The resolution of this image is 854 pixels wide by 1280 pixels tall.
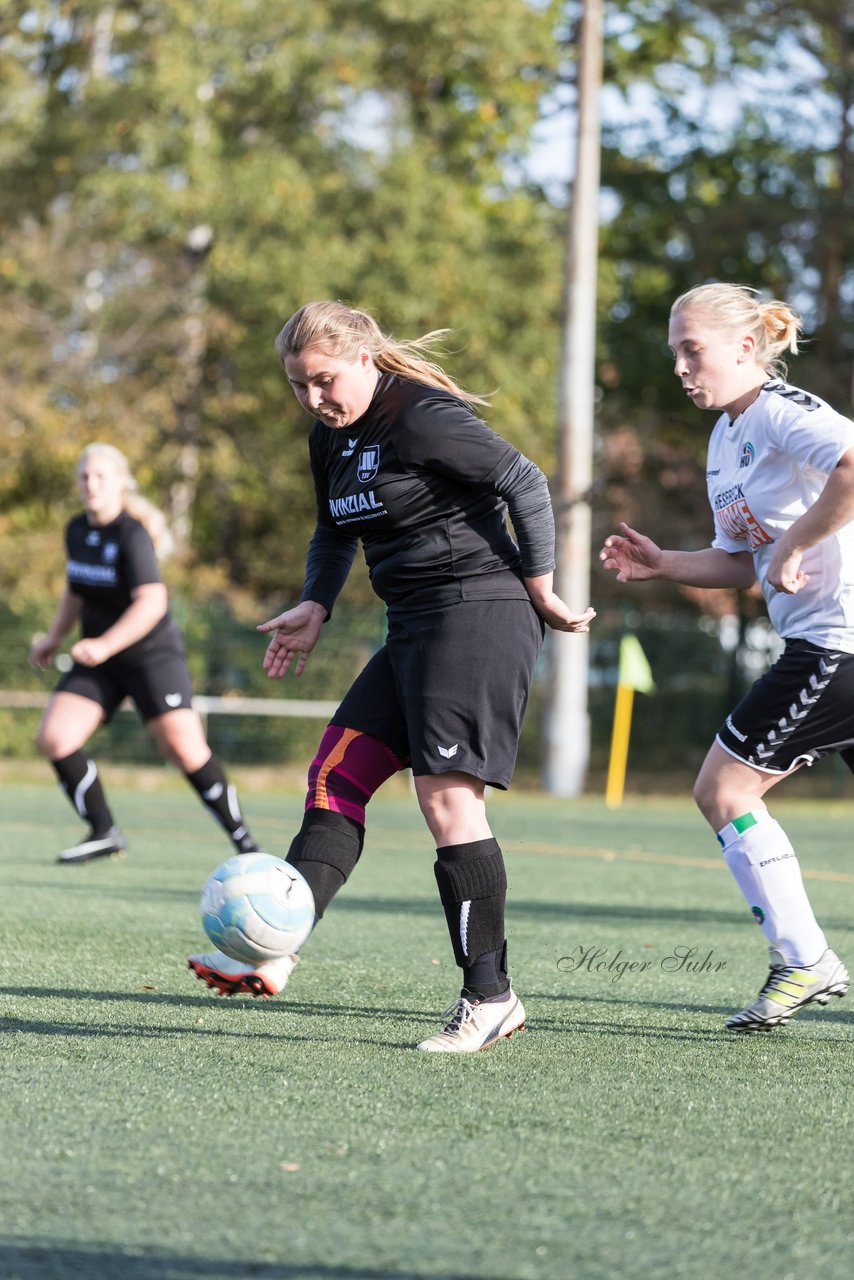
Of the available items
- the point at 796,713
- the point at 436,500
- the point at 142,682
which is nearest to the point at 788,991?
the point at 796,713

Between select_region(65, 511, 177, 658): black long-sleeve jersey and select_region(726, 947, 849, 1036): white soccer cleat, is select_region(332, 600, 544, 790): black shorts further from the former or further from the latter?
select_region(65, 511, 177, 658): black long-sleeve jersey

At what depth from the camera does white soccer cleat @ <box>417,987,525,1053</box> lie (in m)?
4.05

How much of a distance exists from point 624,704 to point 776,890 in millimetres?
18036

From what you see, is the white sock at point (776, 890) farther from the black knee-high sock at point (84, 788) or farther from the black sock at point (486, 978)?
the black knee-high sock at point (84, 788)

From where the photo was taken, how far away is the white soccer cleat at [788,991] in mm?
4402

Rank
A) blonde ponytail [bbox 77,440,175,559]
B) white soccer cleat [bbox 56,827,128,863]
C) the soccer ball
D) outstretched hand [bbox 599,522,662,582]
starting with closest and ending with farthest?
the soccer ball < outstretched hand [bbox 599,522,662,582] < blonde ponytail [bbox 77,440,175,559] < white soccer cleat [bbox 56,827,128,863]

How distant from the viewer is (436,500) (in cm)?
419

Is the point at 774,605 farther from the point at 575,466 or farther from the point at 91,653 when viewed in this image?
the point at 575,466

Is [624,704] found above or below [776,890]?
below

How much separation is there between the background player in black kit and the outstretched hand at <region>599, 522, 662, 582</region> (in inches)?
148

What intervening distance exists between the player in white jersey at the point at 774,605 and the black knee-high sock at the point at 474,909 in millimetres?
671

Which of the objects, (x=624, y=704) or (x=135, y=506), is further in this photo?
(x=624, y=704)

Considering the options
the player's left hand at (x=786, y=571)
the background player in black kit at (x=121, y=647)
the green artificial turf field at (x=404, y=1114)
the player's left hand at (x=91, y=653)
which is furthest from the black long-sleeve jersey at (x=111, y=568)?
the player's left hand at (x=786, y=571)

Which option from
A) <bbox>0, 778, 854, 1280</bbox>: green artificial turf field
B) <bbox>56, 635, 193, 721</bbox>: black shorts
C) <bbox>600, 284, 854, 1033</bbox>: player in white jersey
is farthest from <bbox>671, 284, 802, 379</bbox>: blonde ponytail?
<bbox>56, 635, 193, 721</bbox>: black shorts
